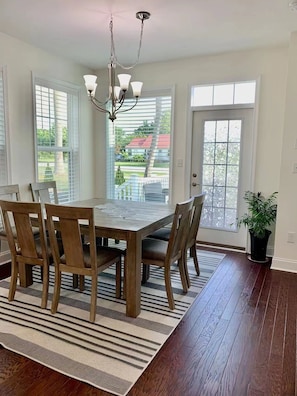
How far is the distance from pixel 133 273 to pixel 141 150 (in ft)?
9.08

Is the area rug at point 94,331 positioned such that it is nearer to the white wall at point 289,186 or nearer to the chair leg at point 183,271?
the chair leg at point 183,271

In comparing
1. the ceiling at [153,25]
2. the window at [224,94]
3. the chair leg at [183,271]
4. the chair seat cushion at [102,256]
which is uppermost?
the ceiling at [153,25]

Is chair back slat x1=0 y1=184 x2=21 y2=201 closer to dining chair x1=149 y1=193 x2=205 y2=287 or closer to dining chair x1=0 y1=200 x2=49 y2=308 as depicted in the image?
dining chair x1=0 y1=200 x2=49 y2=308

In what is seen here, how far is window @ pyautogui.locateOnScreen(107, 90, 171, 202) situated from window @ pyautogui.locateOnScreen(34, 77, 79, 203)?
64 centimetres

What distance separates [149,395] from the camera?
1.66 metres

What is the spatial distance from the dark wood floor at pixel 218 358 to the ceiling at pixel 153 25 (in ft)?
8.74

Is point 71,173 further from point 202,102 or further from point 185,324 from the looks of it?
Result: point 185,324

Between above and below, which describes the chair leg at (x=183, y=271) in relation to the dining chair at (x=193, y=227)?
below

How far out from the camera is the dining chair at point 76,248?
7.38 ft

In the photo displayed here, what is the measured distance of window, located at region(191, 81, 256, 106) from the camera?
4.08 meters

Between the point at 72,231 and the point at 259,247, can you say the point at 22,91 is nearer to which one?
the point at 72,231

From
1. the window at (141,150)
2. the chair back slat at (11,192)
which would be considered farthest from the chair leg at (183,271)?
the chair back slat at (11,192)

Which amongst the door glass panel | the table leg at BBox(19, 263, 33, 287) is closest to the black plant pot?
the door glass panel

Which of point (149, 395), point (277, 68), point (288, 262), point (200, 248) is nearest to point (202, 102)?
point (277, 68)
